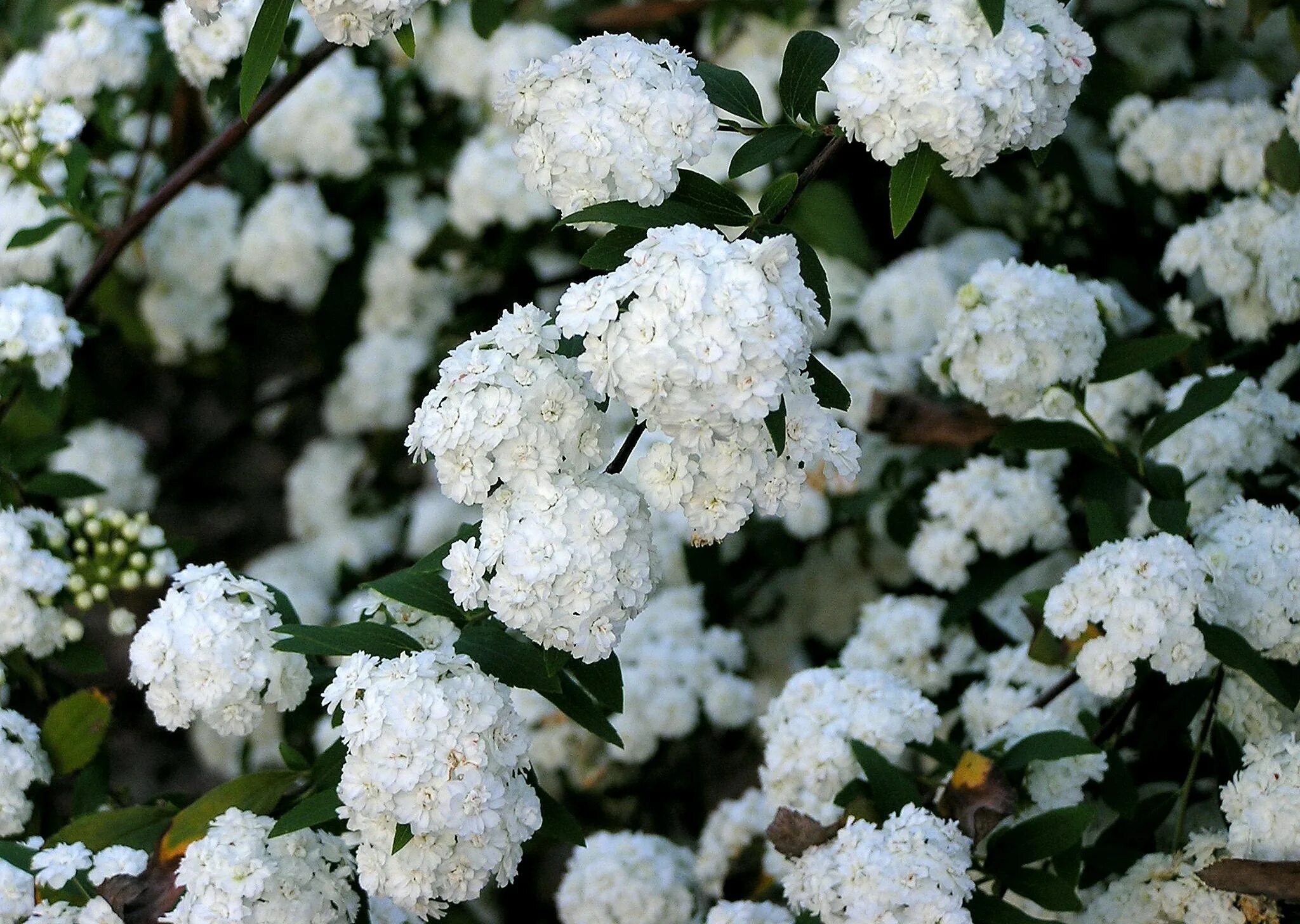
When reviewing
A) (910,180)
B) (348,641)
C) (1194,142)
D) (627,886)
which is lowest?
(627,886)

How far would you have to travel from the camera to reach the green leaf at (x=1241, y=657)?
1810 mm

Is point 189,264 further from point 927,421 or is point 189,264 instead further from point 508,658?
point 508,658

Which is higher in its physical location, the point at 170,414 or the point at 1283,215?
the point at 1283,215

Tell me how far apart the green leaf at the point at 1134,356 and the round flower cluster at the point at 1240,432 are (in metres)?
0.16

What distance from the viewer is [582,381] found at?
5.06 ft

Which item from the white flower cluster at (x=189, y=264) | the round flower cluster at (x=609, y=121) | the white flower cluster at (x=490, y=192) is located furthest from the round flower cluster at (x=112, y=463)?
the round flower cluster at (x=609, y=121)

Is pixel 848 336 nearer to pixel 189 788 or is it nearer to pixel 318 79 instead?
pixel 318 79

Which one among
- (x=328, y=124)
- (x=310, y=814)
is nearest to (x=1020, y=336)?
(x=310, y=814)

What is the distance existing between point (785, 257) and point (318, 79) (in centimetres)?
242

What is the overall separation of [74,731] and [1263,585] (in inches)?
72.6

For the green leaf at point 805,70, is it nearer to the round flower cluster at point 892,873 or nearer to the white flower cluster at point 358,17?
the white flower cluster at point 358,17

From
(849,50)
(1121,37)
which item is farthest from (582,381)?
(1121,37)

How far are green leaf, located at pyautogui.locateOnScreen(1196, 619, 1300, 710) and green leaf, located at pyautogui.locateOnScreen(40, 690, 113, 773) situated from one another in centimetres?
168

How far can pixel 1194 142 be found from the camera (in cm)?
282
